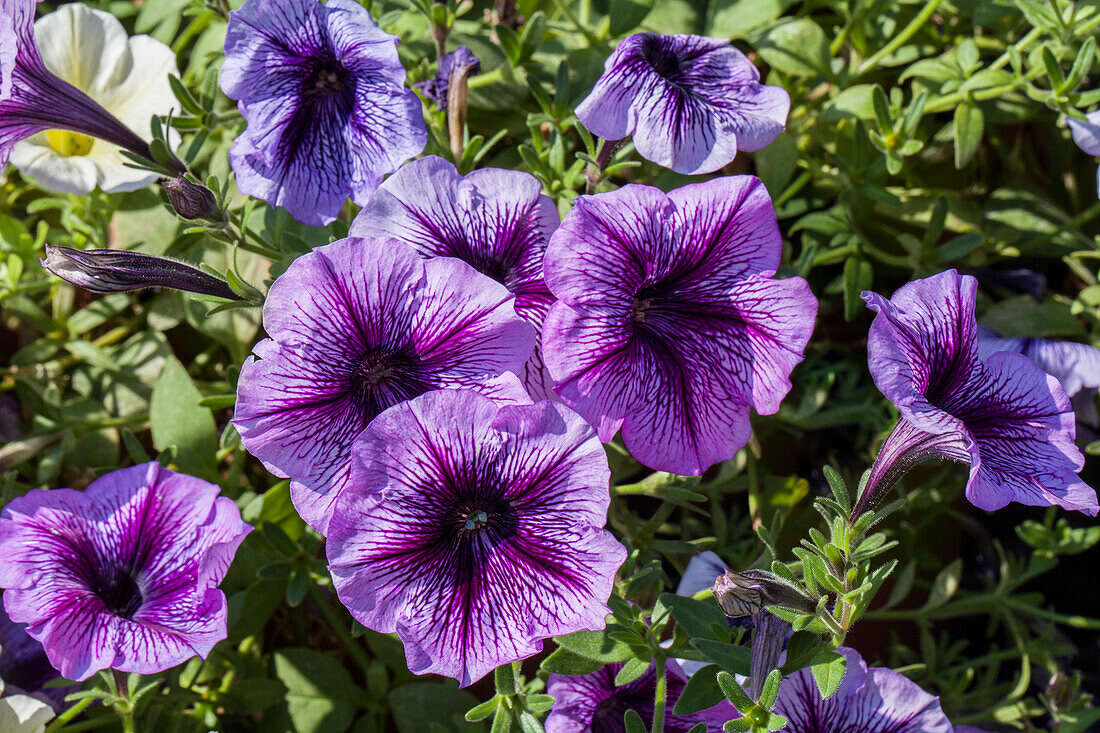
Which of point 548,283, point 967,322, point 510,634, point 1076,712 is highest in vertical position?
point 548,283

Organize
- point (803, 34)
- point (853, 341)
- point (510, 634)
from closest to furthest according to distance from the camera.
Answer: point (510, 634) < point (803, 34) < point (853, 341)

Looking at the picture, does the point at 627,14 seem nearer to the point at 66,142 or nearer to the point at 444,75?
the point at 444,75

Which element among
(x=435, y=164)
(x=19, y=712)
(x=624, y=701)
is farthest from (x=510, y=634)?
(x=19, y=712)

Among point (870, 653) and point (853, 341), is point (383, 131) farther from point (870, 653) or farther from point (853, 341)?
point (870, 653)

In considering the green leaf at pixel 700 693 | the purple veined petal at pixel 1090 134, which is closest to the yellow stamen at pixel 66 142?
the green leaf at pixel 700 693

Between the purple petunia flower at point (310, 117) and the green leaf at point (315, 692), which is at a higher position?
the purple petunia flower at point (310, 117)

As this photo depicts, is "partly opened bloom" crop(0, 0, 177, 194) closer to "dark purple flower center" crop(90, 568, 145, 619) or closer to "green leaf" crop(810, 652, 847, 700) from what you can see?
"dark purple flower center" crop(90, 568, 145, 619)

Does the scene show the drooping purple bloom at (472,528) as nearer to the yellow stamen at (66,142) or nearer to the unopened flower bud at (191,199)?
the unopened flower bud at (191,199)
